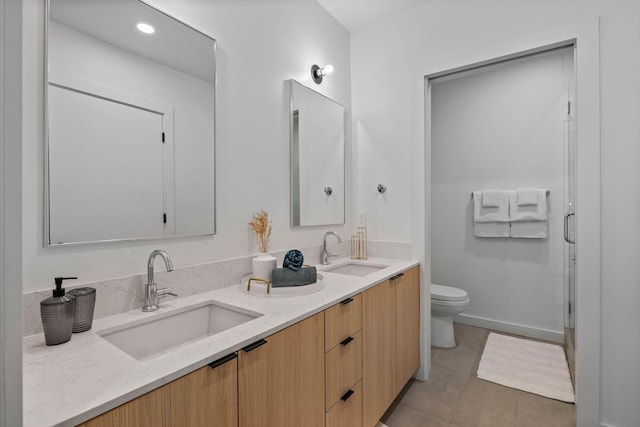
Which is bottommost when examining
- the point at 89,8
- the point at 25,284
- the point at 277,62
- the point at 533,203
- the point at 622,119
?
the point at 25,284

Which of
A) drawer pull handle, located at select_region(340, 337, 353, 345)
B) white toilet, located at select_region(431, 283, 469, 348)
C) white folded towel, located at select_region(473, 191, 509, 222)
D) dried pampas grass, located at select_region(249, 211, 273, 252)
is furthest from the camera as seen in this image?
white folded towel, located at select_region(473, 191, 509, 222)

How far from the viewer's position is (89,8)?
1103 mm

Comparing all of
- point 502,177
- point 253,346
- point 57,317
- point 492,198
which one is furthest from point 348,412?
point 502,177

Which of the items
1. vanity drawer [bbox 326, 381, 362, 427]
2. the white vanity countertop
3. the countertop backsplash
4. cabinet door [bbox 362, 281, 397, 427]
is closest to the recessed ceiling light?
the countertop backsplash

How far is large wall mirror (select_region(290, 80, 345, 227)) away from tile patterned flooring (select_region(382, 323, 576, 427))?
1.26 metres

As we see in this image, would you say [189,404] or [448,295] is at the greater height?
[189,404]

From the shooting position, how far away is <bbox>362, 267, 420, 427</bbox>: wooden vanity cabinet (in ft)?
5.03

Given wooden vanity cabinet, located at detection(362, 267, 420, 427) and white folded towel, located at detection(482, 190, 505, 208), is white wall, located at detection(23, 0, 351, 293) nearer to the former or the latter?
wooden vanity cabinet, located at detection(362, 267, 420, 427)

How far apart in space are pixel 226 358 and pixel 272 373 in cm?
21

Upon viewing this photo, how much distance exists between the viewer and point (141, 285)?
1189 mm

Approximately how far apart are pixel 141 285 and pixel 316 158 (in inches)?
52.4

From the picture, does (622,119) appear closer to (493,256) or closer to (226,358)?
(493,256)

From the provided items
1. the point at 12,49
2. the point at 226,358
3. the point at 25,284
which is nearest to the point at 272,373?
the point at 226,358

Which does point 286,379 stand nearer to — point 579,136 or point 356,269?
point 356,269
